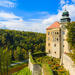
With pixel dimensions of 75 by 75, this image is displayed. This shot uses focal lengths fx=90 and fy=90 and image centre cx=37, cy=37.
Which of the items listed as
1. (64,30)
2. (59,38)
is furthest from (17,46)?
(64,30)

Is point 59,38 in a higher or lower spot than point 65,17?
lower

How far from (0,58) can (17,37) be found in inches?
2284

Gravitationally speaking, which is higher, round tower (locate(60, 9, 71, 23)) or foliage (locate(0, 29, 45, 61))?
round tower (locate(60, 9, 71, 23))

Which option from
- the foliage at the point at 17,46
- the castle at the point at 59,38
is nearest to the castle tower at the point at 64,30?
the castle at the point at 59,38

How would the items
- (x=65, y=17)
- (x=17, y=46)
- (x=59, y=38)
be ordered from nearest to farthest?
(x=65, y=17)
(x=59, y=38)
(x=17, y=46)

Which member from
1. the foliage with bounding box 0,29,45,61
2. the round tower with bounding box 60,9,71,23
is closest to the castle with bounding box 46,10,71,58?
the round tower with bounding box 60,9,71,23

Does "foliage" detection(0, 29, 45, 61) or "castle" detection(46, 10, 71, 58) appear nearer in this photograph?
"castle" detection(46, 10, 71, 58)

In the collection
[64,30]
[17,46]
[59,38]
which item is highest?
[64,30]

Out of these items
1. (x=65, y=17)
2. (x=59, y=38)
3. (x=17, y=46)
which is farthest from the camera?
(x=17, y=46)

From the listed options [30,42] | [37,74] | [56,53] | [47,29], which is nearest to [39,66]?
[37,74]

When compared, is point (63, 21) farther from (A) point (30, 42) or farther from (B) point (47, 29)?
(A) point (30, 42)

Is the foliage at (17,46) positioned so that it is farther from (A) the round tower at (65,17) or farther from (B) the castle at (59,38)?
(A) the round tower at (65,17)

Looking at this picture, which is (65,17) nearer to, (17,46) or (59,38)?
(59,38)

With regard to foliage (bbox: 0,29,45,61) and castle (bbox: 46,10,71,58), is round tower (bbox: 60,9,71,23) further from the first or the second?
foliage (bbox: 0,29,45,61)
